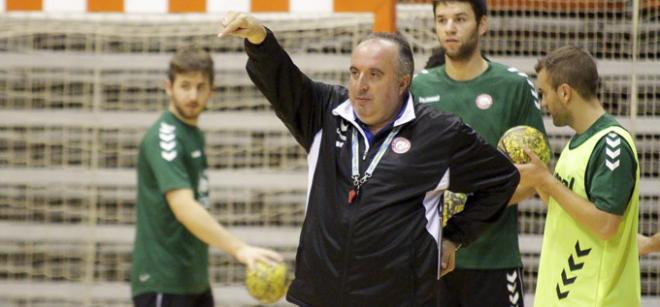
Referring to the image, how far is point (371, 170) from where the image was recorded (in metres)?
4.07

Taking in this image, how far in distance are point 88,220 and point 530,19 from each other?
3.29 meters

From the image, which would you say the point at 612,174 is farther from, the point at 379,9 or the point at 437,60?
the point at 379,9

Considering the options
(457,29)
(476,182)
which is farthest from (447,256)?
(457,29)

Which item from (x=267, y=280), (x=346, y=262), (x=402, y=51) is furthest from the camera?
(x=267, y=280)

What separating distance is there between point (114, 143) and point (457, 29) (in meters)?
3.47

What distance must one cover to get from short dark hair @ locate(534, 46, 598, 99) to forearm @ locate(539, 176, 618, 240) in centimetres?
40

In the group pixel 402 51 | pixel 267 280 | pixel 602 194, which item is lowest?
pixel 267 280

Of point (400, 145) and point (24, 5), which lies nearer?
point (400, 145)

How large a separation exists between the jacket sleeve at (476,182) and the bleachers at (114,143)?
332cm

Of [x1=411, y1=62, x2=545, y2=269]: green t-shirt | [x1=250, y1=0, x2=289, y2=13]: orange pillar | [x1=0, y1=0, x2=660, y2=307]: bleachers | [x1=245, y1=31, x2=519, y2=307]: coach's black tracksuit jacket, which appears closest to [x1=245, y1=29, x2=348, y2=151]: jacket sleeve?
[x1=245, y1=31, x2=519, y2=307]: coach's black tracksuit jacket

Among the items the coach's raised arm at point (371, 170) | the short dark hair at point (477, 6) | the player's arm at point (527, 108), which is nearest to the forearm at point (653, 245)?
the player's arm at point (527, 108)

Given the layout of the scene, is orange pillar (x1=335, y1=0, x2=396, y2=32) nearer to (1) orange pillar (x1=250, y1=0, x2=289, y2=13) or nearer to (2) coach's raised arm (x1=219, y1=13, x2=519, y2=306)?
(1) orange pillar (x1=250, y1=0, x2=289, y2=13)

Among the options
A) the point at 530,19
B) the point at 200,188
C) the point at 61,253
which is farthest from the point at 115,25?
the point at 530,19

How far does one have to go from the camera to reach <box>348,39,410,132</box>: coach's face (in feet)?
13.5
